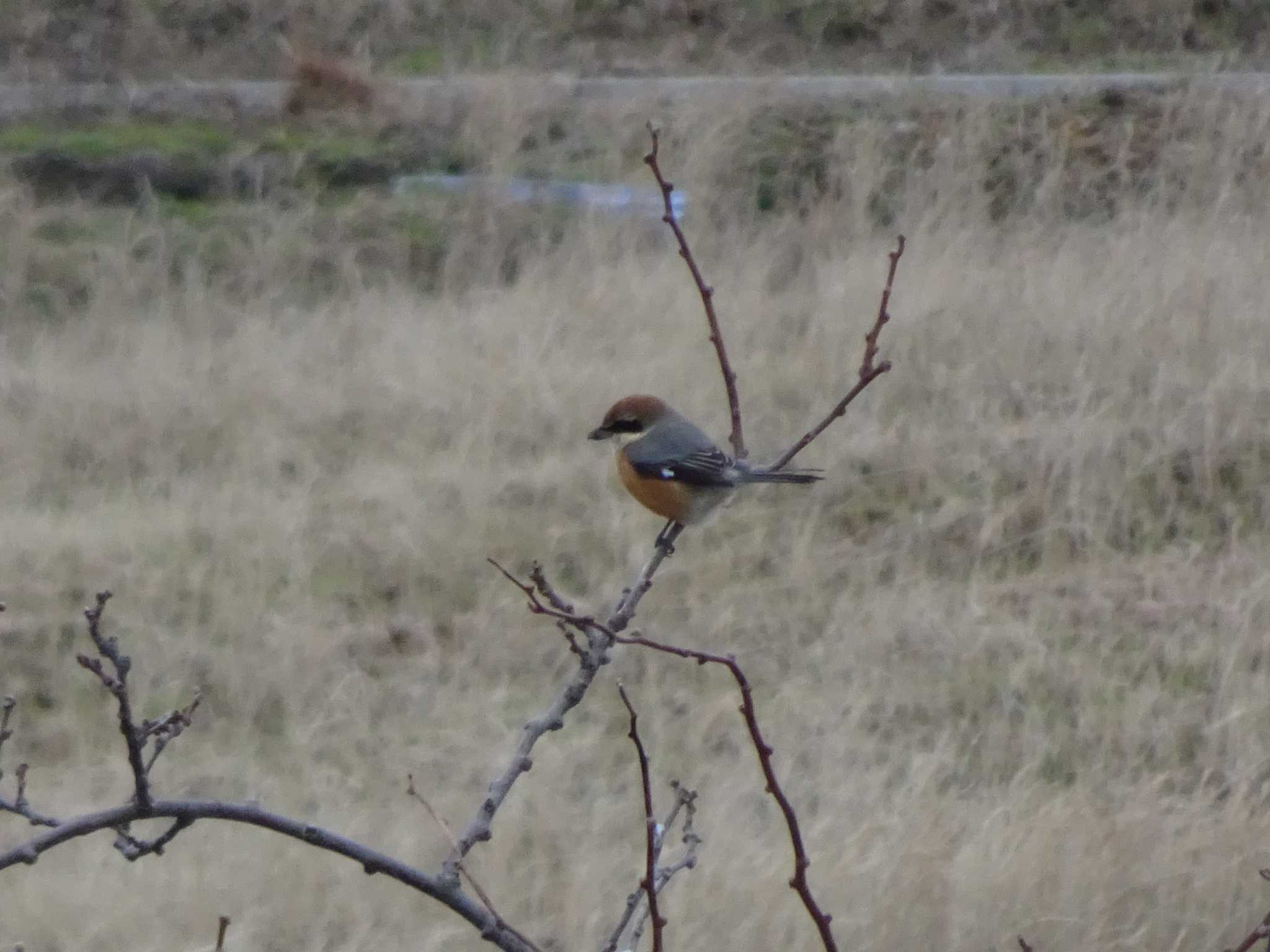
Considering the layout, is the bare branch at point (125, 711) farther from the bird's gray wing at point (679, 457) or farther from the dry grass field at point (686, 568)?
the dry grass field at point (686, 568)

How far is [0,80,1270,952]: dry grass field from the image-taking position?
4246mm

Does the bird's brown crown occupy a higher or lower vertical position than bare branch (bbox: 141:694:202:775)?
lower

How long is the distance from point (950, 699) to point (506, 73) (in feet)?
25.3

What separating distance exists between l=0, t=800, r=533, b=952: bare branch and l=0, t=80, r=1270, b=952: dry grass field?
2.64 m

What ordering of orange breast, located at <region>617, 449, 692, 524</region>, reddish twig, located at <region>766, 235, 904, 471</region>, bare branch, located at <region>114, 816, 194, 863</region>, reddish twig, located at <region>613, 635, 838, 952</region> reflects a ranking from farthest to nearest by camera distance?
orange breast, located at <region>617, 449, 692, 524</region> < reddish twig, located at <region>766, 235, 904, 471</region> < bare branch, located at <region>114, 816, 194, 863</region> < reddish twig, located at <region>613, 635, 838, 952</region>

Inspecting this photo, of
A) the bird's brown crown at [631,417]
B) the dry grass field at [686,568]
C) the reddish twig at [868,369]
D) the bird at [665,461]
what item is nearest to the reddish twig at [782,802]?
the reddish twig at [868,369]

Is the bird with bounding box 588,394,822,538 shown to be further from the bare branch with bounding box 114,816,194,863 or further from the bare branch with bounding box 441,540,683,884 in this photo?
the bare branch with bounding box 114,816,194,863

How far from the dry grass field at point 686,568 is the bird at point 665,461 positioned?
1.08 metres

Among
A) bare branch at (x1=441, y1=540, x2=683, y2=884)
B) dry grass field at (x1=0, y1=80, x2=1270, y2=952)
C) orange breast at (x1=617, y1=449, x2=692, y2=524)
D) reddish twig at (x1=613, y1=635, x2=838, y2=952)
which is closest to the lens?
reddish twig at (x1=613, y1=635, x2=838, y2=952)

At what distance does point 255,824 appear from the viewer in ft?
4.60

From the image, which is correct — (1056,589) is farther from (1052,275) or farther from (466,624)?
(1052,275)

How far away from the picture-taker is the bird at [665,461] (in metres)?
3.60

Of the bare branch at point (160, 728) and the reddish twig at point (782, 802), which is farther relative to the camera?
the bare branch at point (160, 728)

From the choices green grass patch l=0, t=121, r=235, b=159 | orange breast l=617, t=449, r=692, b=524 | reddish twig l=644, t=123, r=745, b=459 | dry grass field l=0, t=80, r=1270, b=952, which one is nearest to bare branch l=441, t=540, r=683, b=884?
reddish twig l=644, t=123, r=745, b=459
